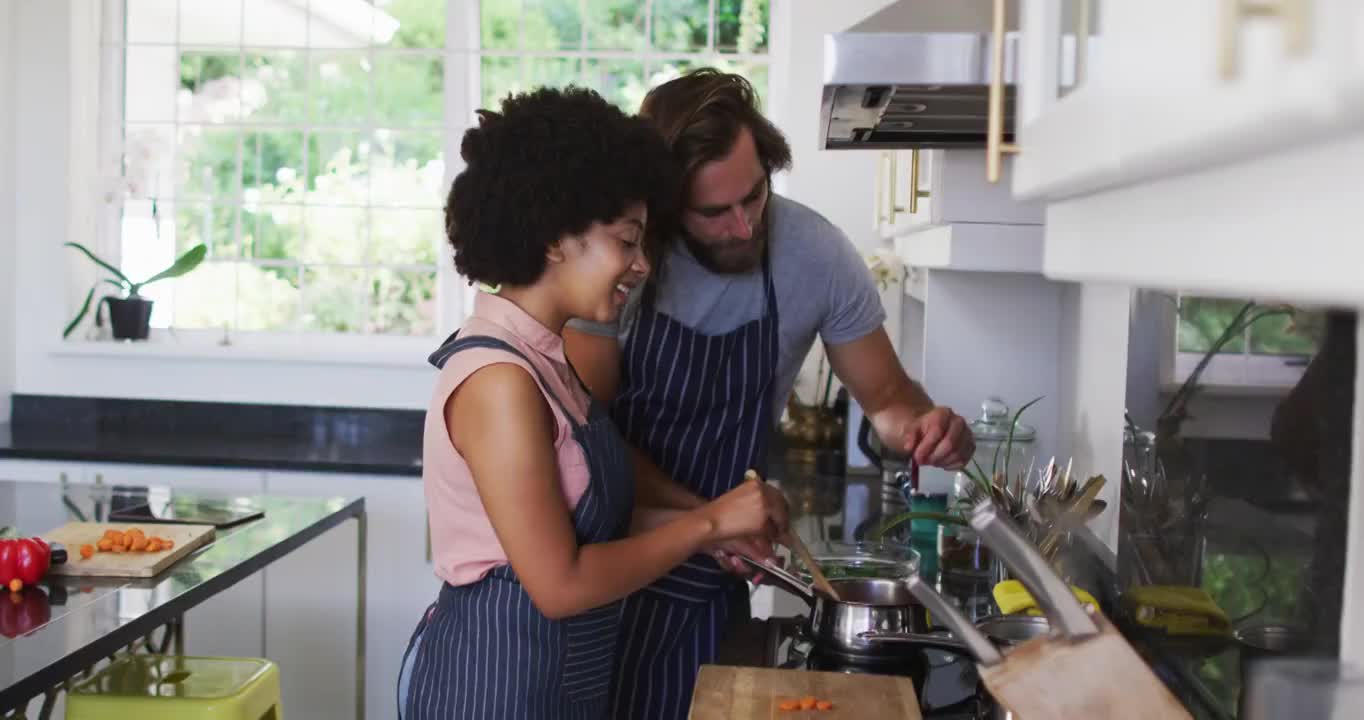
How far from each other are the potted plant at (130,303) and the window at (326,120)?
122 mm

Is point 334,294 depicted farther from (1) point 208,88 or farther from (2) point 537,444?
(2) point 537,444

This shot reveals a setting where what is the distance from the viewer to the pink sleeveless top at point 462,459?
5.61ft

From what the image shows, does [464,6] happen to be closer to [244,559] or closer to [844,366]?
Answer: [244,559]

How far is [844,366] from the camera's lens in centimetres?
239

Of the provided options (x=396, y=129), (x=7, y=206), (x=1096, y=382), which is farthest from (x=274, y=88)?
(x=1096, y=382)

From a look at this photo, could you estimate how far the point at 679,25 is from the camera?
449 centimetres

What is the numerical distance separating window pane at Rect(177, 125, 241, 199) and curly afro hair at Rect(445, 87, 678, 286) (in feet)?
10.1

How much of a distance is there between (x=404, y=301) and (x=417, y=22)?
2.83 feet

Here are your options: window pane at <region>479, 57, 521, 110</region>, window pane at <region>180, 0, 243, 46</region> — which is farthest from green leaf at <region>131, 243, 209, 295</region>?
window pane at <region>479, 57, 521, 110</region>

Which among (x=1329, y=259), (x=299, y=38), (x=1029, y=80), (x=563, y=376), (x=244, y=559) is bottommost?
(x=244, y=559)

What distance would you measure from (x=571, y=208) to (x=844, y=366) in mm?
825

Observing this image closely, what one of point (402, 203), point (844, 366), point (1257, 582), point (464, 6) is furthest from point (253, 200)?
point (1257, 582)

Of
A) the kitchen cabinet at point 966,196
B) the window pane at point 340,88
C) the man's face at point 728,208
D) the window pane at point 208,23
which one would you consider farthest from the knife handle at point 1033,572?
the window pane at point 208,23

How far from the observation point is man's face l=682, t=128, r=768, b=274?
1.98 metres
